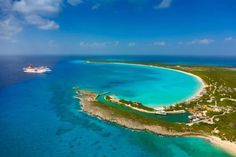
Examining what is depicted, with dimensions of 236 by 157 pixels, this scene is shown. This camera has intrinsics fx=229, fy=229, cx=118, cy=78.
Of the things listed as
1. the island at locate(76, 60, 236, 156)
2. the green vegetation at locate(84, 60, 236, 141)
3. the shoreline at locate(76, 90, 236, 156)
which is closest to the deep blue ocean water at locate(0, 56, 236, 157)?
the shoreline at locate(76, 90, 236, 156)

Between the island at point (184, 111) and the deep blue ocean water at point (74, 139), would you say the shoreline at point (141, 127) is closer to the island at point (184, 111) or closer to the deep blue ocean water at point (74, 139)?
the island at point (184, 111)

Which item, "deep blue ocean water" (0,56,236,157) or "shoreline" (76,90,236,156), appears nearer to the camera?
"deep blue ocean water" (0,56,236,157)

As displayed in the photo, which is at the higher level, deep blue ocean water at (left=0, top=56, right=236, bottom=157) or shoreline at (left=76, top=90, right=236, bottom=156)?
shoreline at (left=76, top=90, right=236, bottom=156)

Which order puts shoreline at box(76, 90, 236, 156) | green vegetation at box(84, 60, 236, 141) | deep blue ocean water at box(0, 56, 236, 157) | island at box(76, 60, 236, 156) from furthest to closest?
1. green vegetation at box(84, 60, 236, 141)
2. island at box(76, 60, 236, 156)
3. shoreline at box(76, 90, 236, 156)
4. deep blue ocean water at box(0, 56, 236, 157)

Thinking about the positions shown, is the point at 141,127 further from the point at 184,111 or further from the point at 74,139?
the point at 184,111

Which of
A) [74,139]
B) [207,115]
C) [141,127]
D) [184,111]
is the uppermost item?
[207,115]

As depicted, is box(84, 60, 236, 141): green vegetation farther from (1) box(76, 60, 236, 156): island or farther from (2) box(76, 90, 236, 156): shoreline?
(2) box(76, 90, 236, 156): shoreline

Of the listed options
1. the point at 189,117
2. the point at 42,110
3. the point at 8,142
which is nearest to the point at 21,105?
the point at 42,110

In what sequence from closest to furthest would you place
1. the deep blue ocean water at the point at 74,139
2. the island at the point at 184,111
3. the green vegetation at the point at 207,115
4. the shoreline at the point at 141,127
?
the deep blue ocean water at the point at 74,139, the shoreline at the point at 141,127, the island at the point at 184,111, the green vegetation at the point at 207,115

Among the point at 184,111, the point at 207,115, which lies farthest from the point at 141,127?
the point at 207,115

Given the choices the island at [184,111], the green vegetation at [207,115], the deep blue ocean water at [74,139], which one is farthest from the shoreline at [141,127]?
the deep blue ocean water at [74,139]
